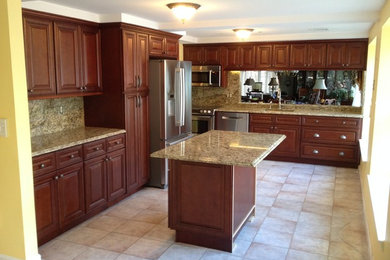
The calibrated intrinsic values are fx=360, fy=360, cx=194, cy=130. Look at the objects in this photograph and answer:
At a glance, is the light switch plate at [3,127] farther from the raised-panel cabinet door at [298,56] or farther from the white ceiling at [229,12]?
the raised-panel cabinet door at [298,56]

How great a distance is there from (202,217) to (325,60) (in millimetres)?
4404

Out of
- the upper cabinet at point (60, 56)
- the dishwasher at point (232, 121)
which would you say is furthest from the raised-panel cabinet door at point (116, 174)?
the dishwasher at point (232, 121)

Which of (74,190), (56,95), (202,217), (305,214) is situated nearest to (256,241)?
(202,217)

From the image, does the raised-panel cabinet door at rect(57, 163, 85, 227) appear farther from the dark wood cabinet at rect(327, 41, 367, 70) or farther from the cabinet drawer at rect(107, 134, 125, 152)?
the dark wood cabinet at rect(327, 41, 367, 70)

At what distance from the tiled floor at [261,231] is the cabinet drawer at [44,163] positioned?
720 millimetres

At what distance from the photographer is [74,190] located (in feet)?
12.2

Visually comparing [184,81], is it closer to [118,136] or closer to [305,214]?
[118,136]

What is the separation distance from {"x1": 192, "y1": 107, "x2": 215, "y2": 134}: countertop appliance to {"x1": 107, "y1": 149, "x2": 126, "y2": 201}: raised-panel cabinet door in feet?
8.90

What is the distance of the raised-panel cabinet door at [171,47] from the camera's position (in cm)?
534

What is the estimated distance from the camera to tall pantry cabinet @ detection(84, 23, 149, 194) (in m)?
4.44

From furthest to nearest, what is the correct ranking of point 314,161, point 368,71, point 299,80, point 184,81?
point 299,80 < point 314,161 < point 368,71 < point 184,81

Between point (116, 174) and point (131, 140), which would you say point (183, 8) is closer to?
point (131, 140)

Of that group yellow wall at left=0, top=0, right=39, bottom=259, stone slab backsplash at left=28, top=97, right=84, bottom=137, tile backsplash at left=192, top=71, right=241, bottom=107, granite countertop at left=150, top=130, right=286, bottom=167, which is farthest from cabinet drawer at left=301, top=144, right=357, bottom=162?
yellow wall at left=0, top=0, right=39, bottom=259

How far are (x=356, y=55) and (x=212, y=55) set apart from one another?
2649mm
